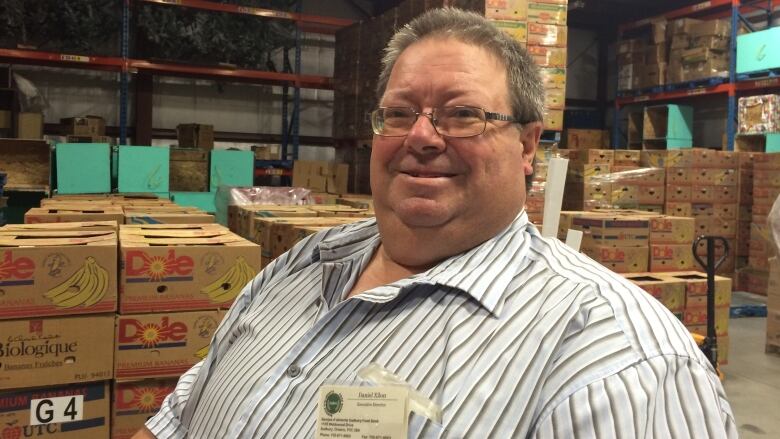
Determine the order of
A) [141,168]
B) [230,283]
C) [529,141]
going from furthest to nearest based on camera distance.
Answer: [141,168], [230,283], [529,141]

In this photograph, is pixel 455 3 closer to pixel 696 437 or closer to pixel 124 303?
pixel 124 303

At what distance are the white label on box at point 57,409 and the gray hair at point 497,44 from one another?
1.74 metres

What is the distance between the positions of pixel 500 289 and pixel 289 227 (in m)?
2.56

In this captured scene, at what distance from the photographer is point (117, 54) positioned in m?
9.45

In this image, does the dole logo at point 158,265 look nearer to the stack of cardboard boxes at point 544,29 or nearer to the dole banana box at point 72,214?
the dole banana box at point 72,214

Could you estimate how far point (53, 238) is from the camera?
248 centimetres

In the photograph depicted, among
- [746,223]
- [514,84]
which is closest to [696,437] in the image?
[514,84]

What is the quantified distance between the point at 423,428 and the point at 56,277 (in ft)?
5.73

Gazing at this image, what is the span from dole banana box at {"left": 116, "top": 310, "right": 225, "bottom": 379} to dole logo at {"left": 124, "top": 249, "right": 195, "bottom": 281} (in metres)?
0.15

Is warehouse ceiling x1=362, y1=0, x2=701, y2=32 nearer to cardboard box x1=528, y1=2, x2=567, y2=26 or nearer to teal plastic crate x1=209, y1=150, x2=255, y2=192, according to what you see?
teal plastic crate x1=209, y1=150, x2=255, y2=192

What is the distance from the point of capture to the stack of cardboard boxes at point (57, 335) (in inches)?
86.5

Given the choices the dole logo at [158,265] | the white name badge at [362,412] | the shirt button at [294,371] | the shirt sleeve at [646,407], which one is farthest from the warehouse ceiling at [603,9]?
the shirt sleeve at [646,407]

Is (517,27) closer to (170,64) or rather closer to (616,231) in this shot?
(616,231)

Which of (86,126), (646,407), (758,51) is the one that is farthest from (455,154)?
(758,51)
